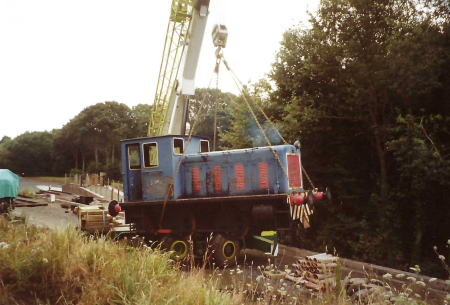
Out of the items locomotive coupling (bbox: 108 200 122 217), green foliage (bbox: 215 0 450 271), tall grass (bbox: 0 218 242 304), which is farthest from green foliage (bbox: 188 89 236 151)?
tall grass (bbox: 0 218 242 304)

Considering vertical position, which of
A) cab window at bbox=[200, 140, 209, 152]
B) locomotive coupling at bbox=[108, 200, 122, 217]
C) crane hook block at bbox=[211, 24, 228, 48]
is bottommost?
locomotive coupling at bbox=[108, 200, 122, 217]

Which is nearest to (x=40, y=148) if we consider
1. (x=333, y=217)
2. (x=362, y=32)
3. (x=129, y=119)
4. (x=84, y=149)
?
(x=84, y=149)

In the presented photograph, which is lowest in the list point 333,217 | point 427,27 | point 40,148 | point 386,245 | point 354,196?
point 386,245

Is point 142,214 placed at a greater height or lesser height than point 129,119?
lesser

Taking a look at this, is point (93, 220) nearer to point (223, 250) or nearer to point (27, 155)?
point (223, 250)

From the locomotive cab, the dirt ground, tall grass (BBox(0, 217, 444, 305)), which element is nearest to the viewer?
A: tall grass (BBox(0, 217, 444, 305))

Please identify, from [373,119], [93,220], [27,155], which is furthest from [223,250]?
[27,155]

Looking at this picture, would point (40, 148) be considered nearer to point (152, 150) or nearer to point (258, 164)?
point (152, 150)

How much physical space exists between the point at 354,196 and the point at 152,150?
29.5 feet

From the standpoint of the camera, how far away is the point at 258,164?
347 inches

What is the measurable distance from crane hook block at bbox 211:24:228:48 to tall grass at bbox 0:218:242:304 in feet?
18.3

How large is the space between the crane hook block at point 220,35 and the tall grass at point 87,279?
558 centimetres

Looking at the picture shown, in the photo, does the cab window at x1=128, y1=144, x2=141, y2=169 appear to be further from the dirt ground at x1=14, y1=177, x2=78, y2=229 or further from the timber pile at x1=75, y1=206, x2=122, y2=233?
the dirt ground at x1=14, y1=177, x2=78, y2=229

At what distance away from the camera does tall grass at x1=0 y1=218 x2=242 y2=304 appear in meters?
4.08
